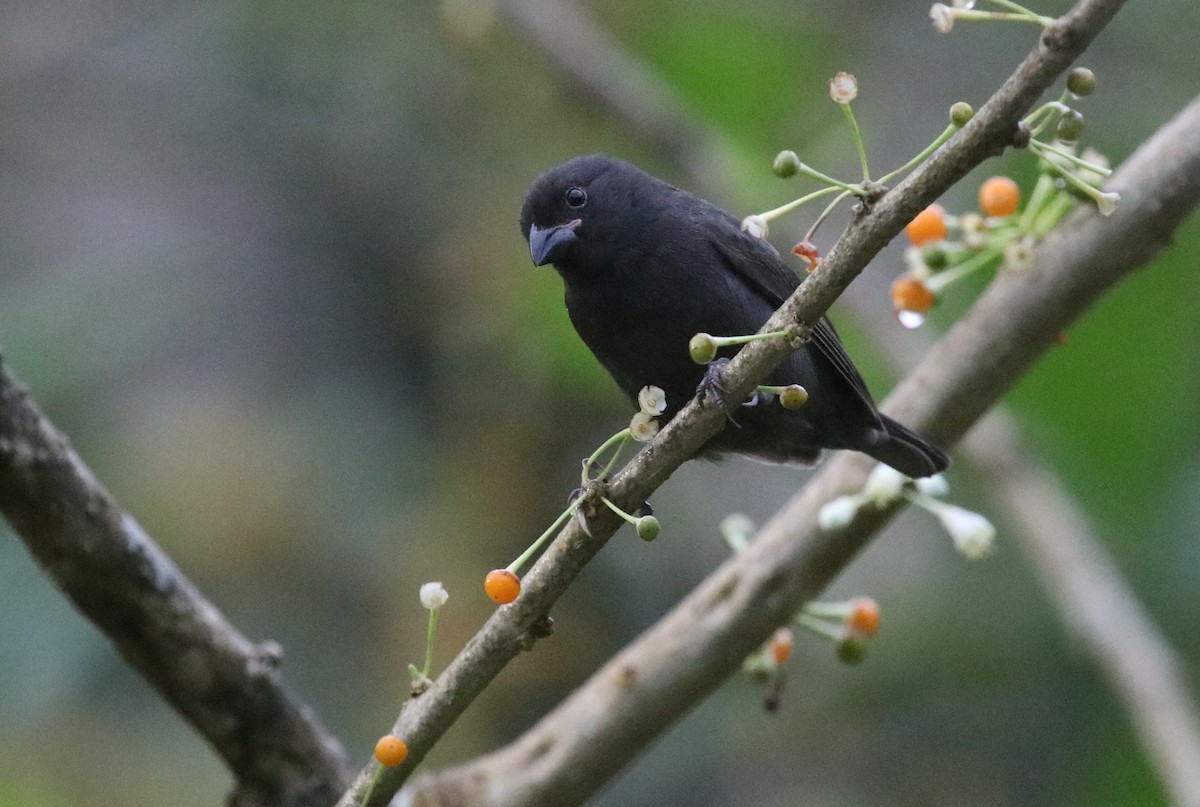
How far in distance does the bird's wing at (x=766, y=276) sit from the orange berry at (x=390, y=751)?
1.52 meters

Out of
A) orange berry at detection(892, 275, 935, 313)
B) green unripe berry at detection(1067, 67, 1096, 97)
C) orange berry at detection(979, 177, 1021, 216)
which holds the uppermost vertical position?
orange berry at detection(979, 177, 1021, 216)

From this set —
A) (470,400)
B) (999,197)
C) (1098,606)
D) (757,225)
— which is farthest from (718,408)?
(470,400)

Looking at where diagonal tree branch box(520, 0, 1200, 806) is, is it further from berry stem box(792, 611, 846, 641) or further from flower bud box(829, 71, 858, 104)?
flower bud box(829, 71, 858, 104)

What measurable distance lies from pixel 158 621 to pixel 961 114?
1.79 metres

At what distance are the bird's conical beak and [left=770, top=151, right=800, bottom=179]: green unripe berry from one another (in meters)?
1.37

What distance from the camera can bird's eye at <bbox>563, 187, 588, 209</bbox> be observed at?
3.32 metres

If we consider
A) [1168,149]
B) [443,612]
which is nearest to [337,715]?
[443,612]

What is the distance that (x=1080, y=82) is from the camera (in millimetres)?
1799

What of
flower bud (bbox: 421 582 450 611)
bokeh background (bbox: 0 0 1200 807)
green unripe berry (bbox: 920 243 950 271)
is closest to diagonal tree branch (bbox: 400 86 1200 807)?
green unripe berry (bbox: 920 243 950 271)

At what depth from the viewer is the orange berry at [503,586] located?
79.0 inches

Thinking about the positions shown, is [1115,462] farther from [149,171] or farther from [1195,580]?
[149,171]

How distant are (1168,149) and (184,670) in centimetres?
225

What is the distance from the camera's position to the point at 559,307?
4750 millimetres

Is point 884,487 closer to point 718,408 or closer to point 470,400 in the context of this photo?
point 718,408
